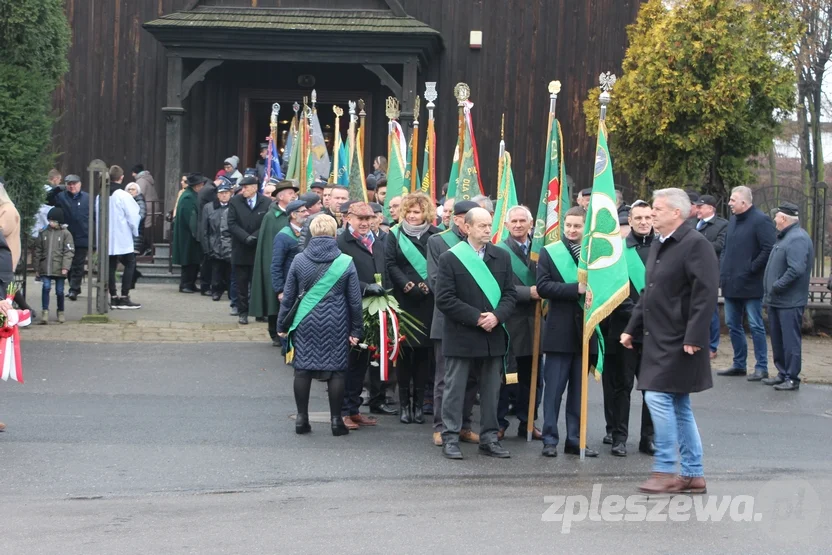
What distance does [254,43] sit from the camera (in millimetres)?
20031

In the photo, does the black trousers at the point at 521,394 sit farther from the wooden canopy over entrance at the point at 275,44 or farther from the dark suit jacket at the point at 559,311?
the wooden canopy over entrance at the point at 275,44

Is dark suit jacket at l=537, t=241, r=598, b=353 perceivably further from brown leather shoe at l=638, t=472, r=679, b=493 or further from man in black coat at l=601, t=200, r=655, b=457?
brown leather shoe at l=638, t=472, r=679, b=493

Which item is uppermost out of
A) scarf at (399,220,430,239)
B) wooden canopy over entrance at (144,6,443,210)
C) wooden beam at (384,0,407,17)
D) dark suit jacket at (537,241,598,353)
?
wooden beam at (384,0,407,17)

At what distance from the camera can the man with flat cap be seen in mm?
13398

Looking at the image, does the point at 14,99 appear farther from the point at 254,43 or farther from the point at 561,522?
the point at 561,522

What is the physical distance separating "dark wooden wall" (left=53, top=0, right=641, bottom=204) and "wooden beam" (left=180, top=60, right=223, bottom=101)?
183 cm

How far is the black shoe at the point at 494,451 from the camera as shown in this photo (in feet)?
28.5

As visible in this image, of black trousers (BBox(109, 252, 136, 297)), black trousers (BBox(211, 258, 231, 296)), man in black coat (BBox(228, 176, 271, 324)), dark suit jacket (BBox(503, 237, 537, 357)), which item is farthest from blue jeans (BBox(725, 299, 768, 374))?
black trousers (BBox(109, 252, 136, 297))

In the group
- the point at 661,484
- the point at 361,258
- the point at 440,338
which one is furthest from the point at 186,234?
the point at 661,484

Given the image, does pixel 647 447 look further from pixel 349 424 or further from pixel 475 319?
pixel 349 424

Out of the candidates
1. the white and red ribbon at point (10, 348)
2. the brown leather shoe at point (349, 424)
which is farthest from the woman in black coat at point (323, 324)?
the white and red ribbon at point (10, 348)

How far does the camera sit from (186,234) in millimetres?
18000

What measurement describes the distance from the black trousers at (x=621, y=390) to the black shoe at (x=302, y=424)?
228 centimetres

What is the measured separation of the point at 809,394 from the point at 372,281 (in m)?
4.63
